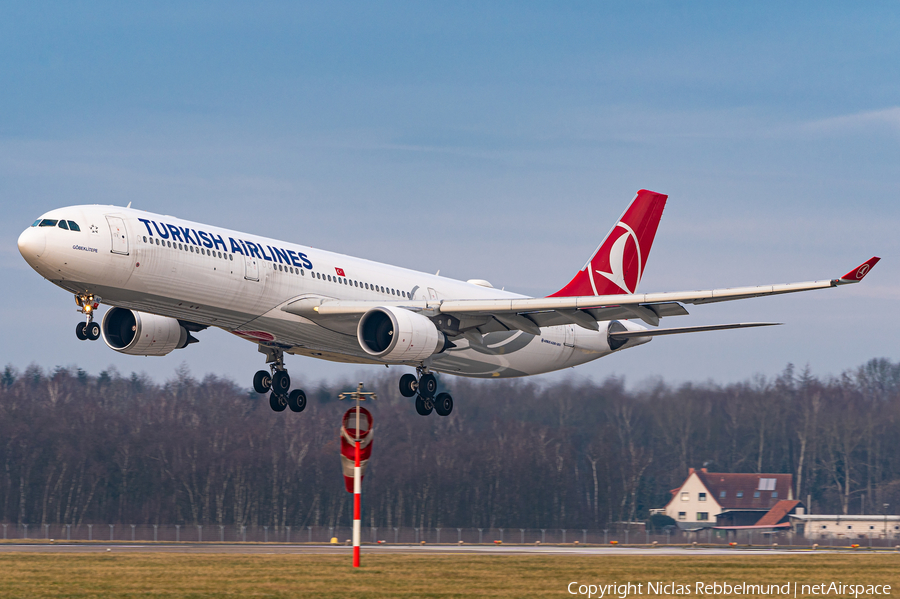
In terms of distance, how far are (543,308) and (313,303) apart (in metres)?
7.40

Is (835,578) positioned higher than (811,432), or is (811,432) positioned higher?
(811,432)

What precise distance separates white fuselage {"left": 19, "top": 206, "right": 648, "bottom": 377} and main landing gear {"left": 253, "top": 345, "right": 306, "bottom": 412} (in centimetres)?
174

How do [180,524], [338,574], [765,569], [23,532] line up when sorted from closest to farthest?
1. [338,574]
2. [765,569]
3. [23,532]
4. [180,524]

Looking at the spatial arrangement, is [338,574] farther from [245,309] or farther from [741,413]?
[741,413]

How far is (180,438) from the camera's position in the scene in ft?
229

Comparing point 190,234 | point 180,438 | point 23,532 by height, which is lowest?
point 23,532

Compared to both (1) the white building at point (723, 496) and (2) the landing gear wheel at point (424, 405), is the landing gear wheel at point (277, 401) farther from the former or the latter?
(1) the white building at point (723, 496)

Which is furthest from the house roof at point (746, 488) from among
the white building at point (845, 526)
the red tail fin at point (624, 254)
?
the red tail fin at point (624, 254)

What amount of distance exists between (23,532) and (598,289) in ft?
116

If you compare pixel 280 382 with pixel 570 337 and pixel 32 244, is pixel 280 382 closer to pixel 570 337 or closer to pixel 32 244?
pixel 570 337

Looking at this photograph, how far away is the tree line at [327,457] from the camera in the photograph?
68.8 metres

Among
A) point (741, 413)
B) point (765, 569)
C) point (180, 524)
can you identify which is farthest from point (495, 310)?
point (741, 413)

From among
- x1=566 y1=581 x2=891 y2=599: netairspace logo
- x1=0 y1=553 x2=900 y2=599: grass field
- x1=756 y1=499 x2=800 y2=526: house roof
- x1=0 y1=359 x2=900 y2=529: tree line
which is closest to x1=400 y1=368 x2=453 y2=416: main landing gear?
x1=0 y1=553 x2=900 y2=599: grass field

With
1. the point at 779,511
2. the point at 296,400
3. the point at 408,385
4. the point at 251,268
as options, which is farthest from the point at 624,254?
the point at 779,511
